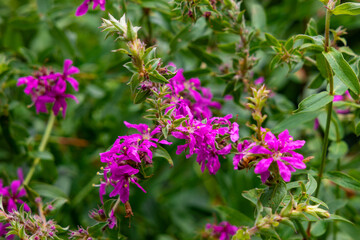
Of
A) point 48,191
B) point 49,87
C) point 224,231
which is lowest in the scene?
point 224,231

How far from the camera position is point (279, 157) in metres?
1.02

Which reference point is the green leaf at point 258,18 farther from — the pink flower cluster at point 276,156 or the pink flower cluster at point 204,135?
the pink flower cluster at point 276,156

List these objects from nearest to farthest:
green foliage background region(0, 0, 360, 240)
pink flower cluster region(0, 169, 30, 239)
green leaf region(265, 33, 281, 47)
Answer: green leaf region(265, 33, 281, 47) < pink flower cluster region(0, 169, 30, 239) < green foliage background region(0, 0, 360, 240)

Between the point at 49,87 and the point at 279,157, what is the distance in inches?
32.4

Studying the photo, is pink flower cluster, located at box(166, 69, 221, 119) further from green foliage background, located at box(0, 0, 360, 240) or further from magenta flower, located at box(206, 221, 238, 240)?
magenta flower, located at box(206, 221, 238, 240)

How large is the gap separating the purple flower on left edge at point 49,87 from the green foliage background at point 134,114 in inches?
5.5

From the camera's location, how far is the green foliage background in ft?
5.20

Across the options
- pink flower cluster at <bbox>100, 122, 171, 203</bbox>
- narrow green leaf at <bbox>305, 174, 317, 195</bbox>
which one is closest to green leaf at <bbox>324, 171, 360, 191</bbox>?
narrow green leaf at <bbox>305, 174, 317, 195</bbox>

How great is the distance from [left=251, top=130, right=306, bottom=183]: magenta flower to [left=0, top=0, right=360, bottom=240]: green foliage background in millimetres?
415

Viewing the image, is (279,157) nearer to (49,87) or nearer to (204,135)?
(204,135)

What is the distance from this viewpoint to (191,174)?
86.0 inches

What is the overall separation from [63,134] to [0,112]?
47 cm

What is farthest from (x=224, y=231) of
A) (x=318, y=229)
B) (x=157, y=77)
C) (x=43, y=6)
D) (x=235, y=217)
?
(x=43, y=6)

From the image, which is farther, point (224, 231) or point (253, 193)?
point (224, 231)
